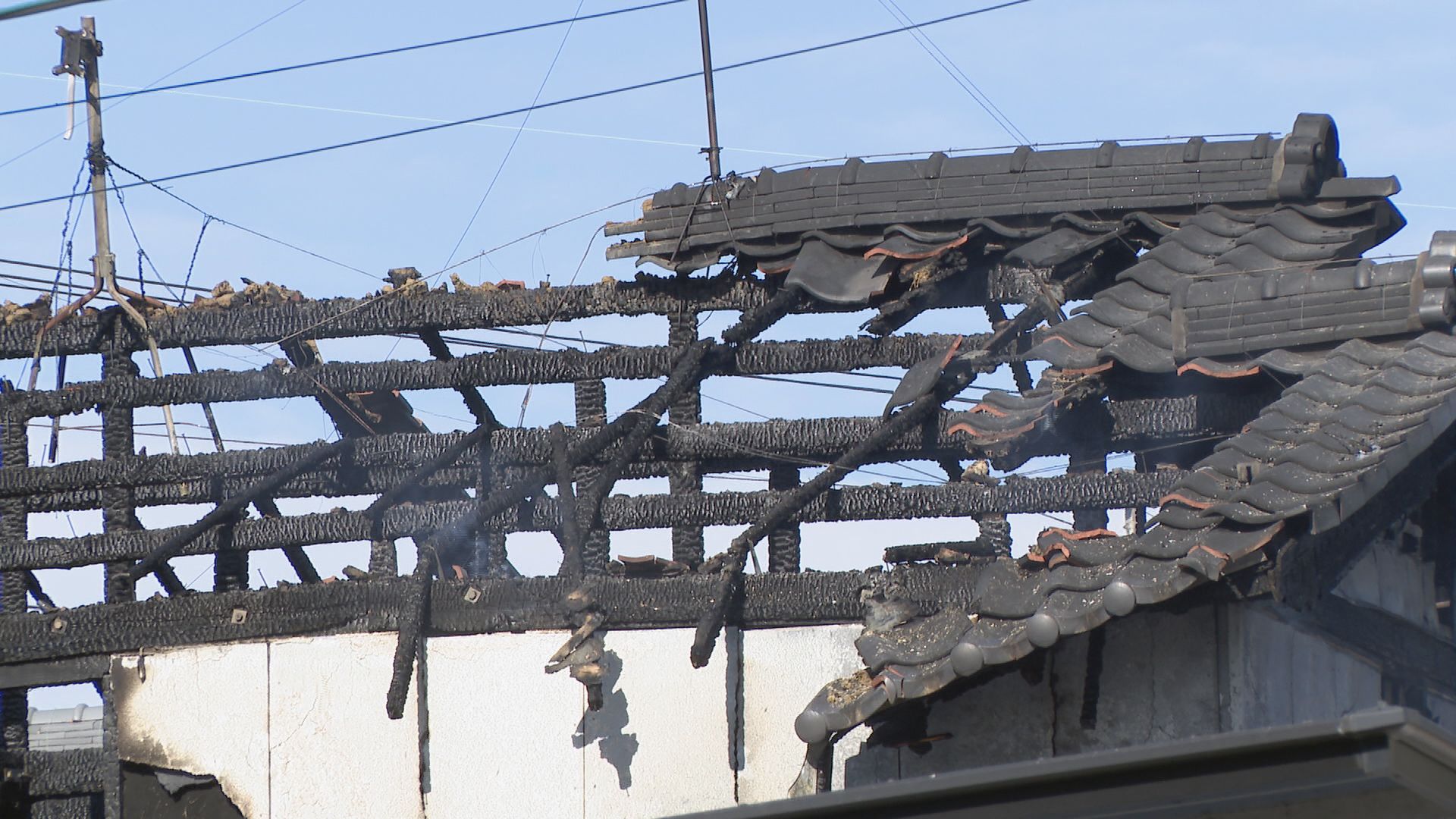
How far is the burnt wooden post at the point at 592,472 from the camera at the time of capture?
10558 millimetres

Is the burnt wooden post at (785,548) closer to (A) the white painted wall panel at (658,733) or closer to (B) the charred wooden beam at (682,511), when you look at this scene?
(B) the charred wooden beam at (682,511)

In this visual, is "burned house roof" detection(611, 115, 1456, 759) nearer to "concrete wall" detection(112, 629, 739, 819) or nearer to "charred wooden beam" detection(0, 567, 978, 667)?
"charred wooden beam" detection(0, 567, 978, 667)

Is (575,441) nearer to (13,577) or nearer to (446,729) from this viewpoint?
(446,729)

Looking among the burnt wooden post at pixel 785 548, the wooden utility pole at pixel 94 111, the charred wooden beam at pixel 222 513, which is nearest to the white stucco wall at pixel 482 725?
the burnt wooden post at pixel 785 548

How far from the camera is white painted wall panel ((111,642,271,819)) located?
1059 centimetres

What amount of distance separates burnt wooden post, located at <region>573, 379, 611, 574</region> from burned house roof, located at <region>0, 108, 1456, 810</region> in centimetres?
2

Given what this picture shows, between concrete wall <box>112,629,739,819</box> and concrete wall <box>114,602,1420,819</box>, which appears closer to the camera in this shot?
concrete wall <box>114,602,1420,819</box>

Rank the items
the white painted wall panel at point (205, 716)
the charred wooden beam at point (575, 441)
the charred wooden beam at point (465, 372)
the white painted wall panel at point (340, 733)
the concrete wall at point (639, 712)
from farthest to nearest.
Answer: the charred wooden beam at point (465, 372) → the white painted wall panel at point (205, 716) → the white painted wall panel at point (340, 733) → the charred wooden beam at point (575, 441) → the concrete wall at point (639, 712)

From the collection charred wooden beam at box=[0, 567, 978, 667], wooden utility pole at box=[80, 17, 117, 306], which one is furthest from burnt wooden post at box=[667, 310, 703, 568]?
wooden utility pole at box=[80, 17, 117, 306]

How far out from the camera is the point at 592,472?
10812 mm

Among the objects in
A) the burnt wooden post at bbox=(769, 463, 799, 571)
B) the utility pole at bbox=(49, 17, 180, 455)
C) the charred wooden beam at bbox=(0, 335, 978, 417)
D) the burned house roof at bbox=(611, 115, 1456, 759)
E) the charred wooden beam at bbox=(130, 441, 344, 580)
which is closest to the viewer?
the burned house roof at bbox=(611, 115, 1456, 759)

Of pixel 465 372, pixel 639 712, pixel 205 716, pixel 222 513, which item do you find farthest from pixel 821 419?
pixel 205 716

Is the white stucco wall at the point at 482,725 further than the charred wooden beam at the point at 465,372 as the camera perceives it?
No

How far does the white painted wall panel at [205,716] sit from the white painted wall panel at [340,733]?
0.38ft
